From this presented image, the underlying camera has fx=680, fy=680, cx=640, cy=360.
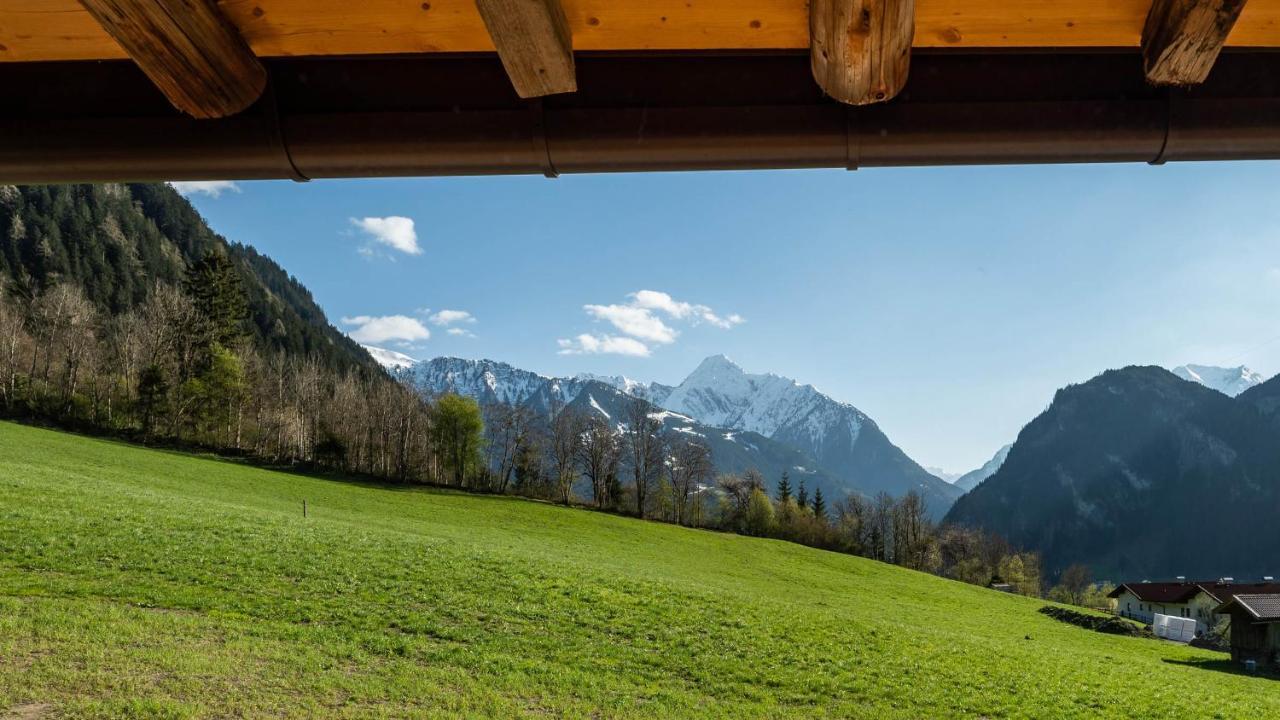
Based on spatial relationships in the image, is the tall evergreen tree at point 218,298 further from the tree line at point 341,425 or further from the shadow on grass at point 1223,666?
the shadow on grass at point 1223,666

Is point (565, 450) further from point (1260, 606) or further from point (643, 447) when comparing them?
point (1260, 606)

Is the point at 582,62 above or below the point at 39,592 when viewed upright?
above

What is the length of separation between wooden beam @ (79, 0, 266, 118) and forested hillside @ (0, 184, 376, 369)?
348 ft

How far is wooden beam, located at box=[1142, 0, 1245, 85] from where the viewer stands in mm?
2195

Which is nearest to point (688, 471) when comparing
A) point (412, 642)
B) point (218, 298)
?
point (218, 298)

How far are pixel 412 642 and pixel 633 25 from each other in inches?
427

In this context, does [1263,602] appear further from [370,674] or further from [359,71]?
[359,71]

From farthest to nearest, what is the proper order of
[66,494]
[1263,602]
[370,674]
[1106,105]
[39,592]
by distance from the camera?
[1263,602], [66,494], [39,592], [370,674], [1106,105]

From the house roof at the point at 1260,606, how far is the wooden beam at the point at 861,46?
133ft

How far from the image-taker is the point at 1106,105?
266cm

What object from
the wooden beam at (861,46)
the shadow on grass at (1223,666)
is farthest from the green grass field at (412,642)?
the wooden beam at (861,46)

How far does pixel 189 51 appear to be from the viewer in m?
2.43

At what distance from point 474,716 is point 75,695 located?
172 inches

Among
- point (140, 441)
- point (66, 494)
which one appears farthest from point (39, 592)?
point (140, 441)
